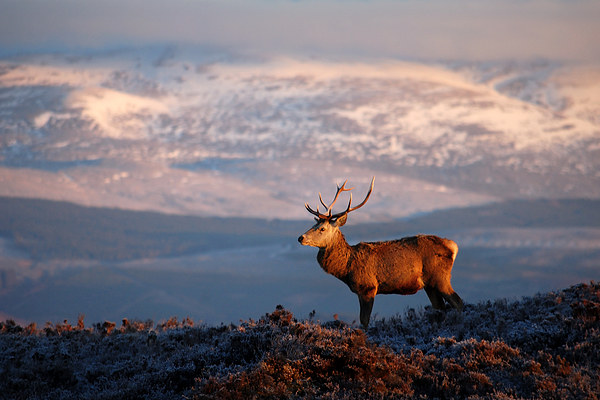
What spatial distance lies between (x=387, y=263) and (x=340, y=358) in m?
4.71

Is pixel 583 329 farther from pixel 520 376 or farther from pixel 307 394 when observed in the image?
pixel 307 394

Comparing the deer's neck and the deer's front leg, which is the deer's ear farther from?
the deer's front leg

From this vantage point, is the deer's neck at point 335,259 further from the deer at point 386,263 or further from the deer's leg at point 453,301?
the deer's leg at point 453,301

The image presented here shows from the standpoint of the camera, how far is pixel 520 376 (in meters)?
11.4

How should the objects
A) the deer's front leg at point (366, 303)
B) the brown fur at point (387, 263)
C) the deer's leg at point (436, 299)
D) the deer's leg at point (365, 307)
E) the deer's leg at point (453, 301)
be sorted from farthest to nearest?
the deer's leg at point (436, 299)
the deer's leg at point (453, 301)
the brown fur at point (387, 263)
the deer's front leg at point (366, 303)
the deer's leg at point (365, 307)

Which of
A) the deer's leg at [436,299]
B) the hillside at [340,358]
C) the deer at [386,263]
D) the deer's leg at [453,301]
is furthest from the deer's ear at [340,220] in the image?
the deer's leg at [453,301]

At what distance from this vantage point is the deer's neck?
16391 millimetres

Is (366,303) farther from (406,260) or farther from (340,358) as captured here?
(340,358)

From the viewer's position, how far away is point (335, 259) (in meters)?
16.4

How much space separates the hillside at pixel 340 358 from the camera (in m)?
11.1

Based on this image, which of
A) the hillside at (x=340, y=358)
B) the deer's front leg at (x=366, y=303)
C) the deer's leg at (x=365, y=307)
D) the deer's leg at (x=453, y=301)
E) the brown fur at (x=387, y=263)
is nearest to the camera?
the hillside at (x=340, y=358)

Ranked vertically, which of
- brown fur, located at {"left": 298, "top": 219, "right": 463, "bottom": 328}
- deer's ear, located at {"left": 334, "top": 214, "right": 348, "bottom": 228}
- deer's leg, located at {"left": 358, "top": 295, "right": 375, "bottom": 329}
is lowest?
deer's leg, located at {"left": 358, "top": 295, "right": 375, "bottom": 329}

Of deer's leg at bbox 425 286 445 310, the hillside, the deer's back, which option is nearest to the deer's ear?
the deer's back

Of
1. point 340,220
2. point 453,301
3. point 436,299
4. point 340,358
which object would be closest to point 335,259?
point 340,220
